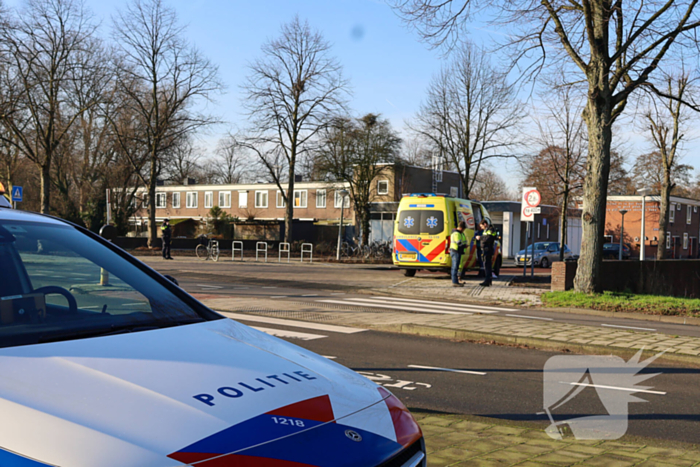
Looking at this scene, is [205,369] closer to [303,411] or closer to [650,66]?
[303,411]

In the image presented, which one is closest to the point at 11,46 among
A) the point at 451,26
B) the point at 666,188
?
the point at 451,26

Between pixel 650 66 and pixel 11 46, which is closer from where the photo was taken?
pixel 650 66

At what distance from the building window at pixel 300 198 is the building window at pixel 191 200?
43.3ft

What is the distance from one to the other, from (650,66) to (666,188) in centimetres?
2369

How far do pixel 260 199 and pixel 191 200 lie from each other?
9540 millimetres

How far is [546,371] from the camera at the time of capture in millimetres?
7535

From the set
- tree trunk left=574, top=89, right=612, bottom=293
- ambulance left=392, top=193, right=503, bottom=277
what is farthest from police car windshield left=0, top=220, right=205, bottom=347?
ambulance left=392, top=193, right=503, bottom=277

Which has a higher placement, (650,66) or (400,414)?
(650,66)

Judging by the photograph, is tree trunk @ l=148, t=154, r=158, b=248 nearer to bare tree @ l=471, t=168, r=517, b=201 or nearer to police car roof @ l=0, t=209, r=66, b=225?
police car roof @ l=0, t=209, r=66, b=225

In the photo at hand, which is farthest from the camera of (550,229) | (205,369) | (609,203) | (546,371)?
(609,203)

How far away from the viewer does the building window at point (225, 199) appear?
2832 inches

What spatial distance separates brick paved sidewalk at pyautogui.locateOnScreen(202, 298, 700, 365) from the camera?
8742mm

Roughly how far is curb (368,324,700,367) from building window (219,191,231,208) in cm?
6307

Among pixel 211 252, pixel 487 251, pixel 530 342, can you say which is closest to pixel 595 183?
pixel 487 251
